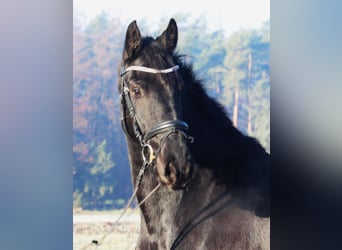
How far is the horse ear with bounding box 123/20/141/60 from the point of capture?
264 cm

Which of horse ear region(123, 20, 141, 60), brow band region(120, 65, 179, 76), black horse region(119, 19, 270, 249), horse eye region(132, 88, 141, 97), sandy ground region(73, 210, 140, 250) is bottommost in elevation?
sandy ground region(73, 210, 140, 250)

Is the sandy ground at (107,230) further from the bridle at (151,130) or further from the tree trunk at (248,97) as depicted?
the tree trunk at (248,97)

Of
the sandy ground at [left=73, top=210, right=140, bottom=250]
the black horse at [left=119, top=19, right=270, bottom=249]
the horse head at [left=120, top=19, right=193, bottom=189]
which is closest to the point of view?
the horse head at [left=120, top=19, right=193, bottom=189]

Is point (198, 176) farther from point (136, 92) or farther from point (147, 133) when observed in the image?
point (136, 92)

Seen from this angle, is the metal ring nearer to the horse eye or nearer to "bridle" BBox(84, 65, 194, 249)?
"bridle" BBox(84, 65, 194, 249)

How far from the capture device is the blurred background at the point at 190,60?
9.05 feet

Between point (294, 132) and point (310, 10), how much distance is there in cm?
63

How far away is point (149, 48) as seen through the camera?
262 centimetres

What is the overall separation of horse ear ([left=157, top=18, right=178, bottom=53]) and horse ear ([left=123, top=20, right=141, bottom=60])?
0.11 meters

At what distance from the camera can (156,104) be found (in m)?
2.50

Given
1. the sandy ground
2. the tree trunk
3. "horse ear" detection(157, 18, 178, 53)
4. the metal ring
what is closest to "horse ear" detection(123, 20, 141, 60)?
"horse ear" detection(157, 18, 178, 53)

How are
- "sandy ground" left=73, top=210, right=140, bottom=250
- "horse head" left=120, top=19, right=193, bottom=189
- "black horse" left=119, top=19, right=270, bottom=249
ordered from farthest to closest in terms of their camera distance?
1. "sandy ground" left=73, top=210, right=140, bottom=250
2. "black horse" left=119, top=19, right=270, bottom=249
3. "horse head" left=120, top=19, right=193, bottom=189

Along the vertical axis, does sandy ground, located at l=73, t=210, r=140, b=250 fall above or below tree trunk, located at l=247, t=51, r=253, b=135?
below

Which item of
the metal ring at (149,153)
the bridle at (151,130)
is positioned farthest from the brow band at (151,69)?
the metal ring at (149,153)
